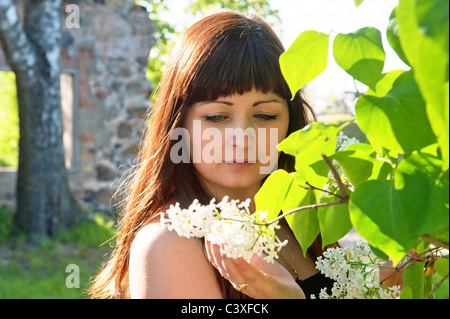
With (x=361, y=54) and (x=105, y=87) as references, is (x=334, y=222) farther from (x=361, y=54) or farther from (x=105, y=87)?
(x=105, y=87)

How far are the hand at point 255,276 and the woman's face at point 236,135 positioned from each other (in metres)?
0.41

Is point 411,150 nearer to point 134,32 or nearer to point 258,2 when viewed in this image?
point 134,32

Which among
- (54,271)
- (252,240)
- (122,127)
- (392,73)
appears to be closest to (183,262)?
(252,240)

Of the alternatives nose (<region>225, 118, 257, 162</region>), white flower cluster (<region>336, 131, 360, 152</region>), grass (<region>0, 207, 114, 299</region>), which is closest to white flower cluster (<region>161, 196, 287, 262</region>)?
white flower cluster (<region>336, 131, 360, 152</region>)

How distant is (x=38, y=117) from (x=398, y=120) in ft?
16.7

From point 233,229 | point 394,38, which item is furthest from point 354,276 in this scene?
point 394,38

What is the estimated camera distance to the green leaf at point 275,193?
0.68m

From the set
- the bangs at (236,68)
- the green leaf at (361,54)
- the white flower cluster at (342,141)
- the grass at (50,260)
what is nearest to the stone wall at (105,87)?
the grass at (50,260)

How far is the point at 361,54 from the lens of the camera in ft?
1.87

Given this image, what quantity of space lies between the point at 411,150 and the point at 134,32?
6.06 meters

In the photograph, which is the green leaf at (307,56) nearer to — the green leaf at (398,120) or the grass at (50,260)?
the green leaf at (398,120)

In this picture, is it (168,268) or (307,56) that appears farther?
(168,268)

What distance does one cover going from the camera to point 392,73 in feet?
1.91

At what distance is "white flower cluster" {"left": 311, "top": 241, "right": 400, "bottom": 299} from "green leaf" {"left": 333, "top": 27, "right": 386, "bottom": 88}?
25 cm
